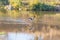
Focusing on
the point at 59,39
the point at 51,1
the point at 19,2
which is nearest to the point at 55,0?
the point at 51,1

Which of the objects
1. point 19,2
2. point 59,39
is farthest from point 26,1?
point 59,39

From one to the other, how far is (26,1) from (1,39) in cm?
1756

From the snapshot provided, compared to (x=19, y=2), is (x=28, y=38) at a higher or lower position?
higher

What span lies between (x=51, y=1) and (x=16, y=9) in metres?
4.77

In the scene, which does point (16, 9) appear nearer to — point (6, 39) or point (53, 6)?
point (53, 6)

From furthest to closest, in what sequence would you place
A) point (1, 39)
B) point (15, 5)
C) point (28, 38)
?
point (15, 5), point (28, 38), point (1, 39)

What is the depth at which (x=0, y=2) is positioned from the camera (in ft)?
77.6

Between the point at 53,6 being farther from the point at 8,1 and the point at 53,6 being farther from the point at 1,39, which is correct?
the point at 1,39

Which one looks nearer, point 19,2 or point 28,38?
point 28,38

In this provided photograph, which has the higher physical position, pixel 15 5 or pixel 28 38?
pixel 28 38

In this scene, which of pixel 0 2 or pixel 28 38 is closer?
pixel 28 38

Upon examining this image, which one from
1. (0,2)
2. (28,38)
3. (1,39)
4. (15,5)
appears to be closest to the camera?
(1,39)

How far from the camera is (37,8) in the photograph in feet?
73.6

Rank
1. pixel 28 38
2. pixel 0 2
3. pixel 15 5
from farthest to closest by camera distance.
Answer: pixel 0 2 → pixel 15 5 → pixel 28 38
